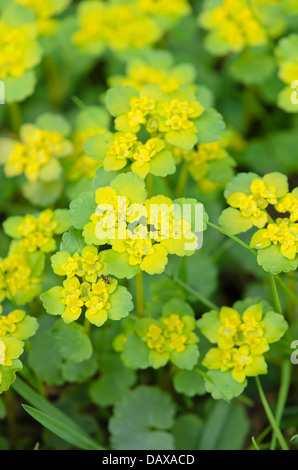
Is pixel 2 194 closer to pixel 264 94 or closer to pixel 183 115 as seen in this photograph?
pixel 183 115

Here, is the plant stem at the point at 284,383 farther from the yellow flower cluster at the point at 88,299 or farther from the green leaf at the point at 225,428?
the yellow flower cluster at the point at 88,299

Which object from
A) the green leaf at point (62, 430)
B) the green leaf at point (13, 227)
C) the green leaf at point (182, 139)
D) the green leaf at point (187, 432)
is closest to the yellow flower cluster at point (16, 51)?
the green leaf at point (13, 227)

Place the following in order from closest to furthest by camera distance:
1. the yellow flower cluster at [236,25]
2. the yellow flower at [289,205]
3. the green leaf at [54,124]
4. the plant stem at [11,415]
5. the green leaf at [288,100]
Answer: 1. the yellow flower at [289,205]
2. the plant stem at [11,415]
3. the green leaf at [288,100]
4. the green leaf at [54,124]
5. the yellow flower cluster at [236,25]

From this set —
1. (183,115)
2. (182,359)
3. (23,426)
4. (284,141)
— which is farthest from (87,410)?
(284,141)

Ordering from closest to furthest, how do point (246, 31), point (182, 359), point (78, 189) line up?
point (182, 359), point (78, 189), point (246, 31)

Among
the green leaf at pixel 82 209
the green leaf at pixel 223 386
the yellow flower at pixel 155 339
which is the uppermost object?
the green leaf at pixel 82 209

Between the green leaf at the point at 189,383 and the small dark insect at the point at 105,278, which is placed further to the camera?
the green leaf at the point at 189,383

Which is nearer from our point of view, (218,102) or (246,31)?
(246,31)
